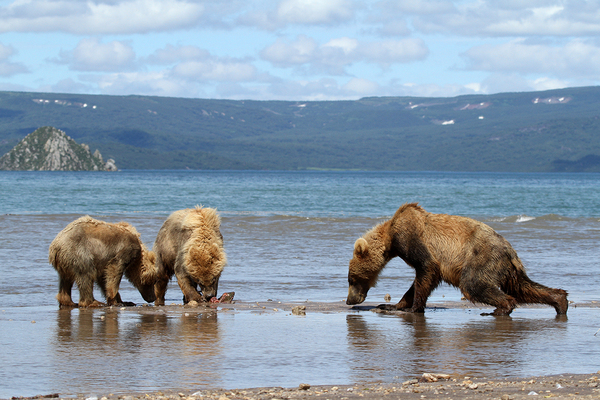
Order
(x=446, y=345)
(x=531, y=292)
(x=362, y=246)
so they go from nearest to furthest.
A: (x=446, y=345), (x=531, y=292), (x=362, y=246)

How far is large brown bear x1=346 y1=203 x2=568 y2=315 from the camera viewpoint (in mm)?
9750

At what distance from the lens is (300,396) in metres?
5.58

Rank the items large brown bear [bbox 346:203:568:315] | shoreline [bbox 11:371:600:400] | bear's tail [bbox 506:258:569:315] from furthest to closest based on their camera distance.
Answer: bear's tail [bbox 506:258:569:315] < large brown bear [bbox 346:203:568:315] < shoreline [bbox 11:371:600:400]

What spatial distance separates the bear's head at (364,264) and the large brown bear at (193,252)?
6.24ft

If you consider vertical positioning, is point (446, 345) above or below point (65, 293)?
below

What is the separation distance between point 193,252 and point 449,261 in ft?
11.8

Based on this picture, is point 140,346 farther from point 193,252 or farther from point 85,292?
point 85,292

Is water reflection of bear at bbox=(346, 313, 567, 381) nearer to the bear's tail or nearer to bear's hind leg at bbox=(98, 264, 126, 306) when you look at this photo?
the bear's tail

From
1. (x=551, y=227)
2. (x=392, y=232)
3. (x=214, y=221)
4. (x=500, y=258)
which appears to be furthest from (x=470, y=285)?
(x=551, y=227)

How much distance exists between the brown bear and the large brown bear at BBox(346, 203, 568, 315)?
11.0 ft

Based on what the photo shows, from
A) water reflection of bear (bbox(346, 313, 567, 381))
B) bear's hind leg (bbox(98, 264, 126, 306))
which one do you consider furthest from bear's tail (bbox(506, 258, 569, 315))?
bear's hind leg (bbox(98, 264, 126, 306))

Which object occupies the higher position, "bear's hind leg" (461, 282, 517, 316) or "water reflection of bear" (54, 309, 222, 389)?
"bear's hind leg" (461, 282, 517, 316)

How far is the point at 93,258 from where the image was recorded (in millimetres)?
10672

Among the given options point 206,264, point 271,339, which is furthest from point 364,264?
point 271,339
